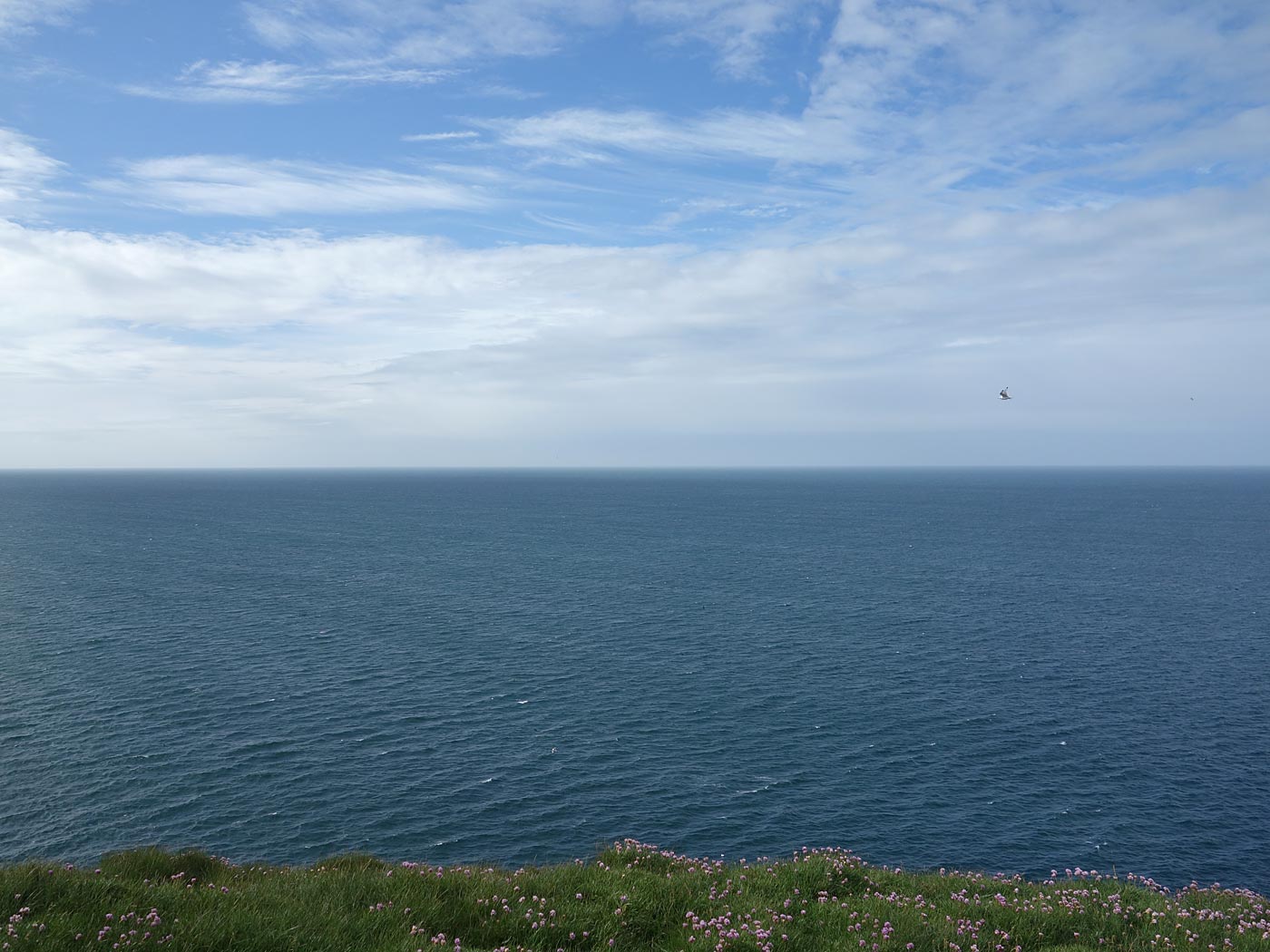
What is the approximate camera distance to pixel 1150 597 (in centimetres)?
9400

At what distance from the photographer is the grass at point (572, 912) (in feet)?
45.6

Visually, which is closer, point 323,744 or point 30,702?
point 323,744

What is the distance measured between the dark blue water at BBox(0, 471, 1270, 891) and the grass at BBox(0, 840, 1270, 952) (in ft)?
60.7

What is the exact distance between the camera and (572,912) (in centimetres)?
1593

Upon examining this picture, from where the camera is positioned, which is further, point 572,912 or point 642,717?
point 642,717

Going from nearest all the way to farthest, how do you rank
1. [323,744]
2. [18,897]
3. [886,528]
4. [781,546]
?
1. [18,897]
2. [323,744]
3. [781,546]
4. [886,528]

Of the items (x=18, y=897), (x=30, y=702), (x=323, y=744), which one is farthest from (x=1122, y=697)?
(x=30, y=702)

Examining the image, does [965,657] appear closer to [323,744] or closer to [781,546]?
[323,744]

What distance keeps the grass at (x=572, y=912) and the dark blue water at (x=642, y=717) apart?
18.5 meters

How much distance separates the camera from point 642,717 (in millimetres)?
52625

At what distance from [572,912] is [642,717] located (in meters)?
37.5

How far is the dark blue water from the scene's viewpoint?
124ft

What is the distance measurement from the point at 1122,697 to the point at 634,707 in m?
37.3

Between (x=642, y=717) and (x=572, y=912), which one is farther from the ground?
(x=572, y=912)
